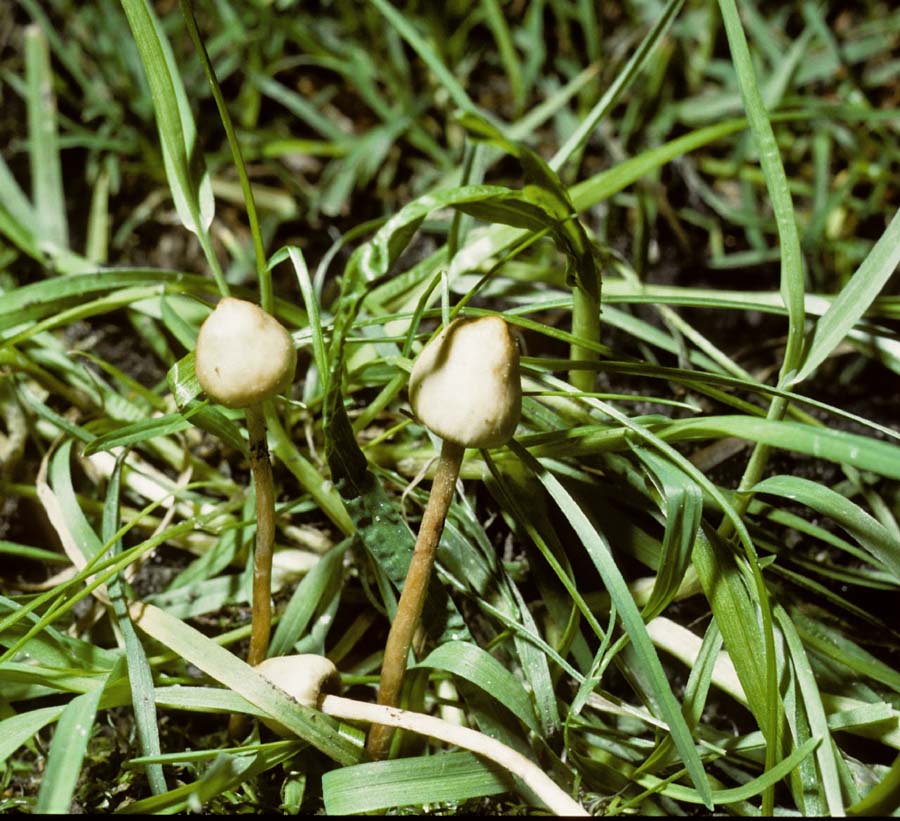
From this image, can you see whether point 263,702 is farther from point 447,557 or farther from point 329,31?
point 329,31

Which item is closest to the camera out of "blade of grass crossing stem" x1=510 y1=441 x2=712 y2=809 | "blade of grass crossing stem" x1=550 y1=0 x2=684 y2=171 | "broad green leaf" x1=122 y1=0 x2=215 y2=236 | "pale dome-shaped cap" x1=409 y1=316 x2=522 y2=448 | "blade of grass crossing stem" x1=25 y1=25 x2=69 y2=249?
"pale dome-shaped cap" x1=409 y1=316 x2=522 y2=448

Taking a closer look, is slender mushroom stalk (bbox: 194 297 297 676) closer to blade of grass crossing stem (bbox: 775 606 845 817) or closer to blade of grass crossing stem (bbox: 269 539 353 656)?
blade of grass crossing stem (bbox: 269 539 353 656)

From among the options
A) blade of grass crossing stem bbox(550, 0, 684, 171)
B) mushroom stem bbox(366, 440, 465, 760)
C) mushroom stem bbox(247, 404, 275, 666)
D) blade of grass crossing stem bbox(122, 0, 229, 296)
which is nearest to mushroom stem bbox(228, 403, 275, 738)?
mushroom stem bbox(247, 404, 275, 666)

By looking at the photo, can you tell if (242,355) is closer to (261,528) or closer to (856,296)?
(261,528)

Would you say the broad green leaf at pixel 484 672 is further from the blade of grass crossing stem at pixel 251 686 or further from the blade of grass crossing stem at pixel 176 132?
the blade of grass crossing stem at pixel 176 132

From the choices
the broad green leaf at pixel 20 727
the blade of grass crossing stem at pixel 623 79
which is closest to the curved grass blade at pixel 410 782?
the broad green leaf at pixel 20 727

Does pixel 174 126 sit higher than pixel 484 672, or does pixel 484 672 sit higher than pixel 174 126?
pixel 174 126

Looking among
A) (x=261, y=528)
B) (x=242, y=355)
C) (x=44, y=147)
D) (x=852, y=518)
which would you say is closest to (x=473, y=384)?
(x=242, y=355)
